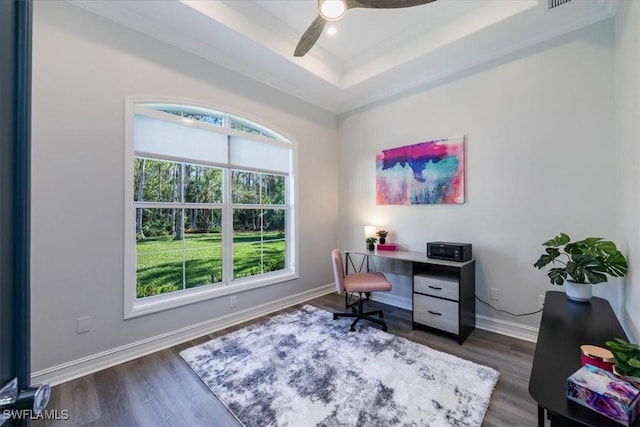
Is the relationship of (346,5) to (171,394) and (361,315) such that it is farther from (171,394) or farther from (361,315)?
(171,394)

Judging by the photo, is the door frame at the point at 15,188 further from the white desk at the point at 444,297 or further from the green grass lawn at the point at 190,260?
the white desk at the point at 444,297

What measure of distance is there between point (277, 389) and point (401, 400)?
0.88 m

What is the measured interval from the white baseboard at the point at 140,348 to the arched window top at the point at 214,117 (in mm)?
2214

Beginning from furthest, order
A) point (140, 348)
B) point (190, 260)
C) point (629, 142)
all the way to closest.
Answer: point (190, 260), point (140, 348), point (629, 142)

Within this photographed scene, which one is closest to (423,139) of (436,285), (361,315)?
(436,285)

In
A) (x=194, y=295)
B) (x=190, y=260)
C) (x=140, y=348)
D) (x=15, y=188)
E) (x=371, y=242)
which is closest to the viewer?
(x=15, y=188)

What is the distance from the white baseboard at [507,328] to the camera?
8.84 ft

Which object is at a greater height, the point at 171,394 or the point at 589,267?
the point at 589,267

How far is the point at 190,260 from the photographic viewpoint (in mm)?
2977

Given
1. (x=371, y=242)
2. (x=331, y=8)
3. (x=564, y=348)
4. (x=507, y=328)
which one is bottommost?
(x=507, y=328)

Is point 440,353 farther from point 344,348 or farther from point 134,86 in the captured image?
point 134,86

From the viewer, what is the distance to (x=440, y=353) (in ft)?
8.01

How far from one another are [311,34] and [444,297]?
2.76m

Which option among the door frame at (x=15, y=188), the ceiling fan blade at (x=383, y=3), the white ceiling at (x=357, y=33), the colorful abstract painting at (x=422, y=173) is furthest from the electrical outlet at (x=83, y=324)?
the colorful abstract painting at (x=422, y=173)
